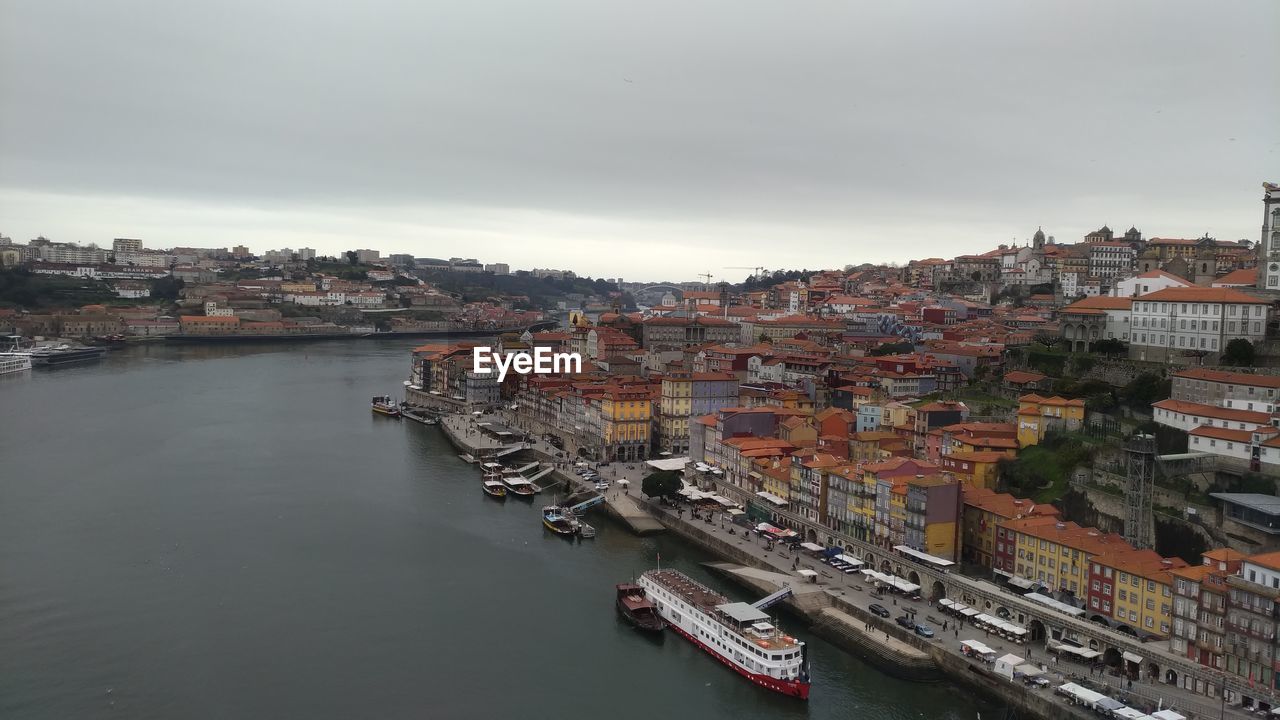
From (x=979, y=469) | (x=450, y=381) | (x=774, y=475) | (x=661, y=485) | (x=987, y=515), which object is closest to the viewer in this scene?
(x=987, y=515)

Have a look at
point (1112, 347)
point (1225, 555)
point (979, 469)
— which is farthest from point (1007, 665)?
point (1112, 347)

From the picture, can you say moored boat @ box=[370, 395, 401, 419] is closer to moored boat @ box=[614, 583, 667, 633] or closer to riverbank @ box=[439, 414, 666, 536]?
riverbank @ box=[439, 414, 666, 536]

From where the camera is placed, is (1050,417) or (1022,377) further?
(1022,377)

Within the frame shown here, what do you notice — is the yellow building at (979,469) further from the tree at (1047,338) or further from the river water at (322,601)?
the tree at (1047,338)

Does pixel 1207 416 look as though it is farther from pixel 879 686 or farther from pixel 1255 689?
pixel 879 686

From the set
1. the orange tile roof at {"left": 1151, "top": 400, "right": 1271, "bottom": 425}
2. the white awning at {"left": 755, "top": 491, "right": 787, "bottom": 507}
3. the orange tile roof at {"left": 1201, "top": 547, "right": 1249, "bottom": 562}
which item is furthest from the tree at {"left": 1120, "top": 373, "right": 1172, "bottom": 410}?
the white awning at {"left": 755, "top": 491, "right": 787, "bottom": 507}

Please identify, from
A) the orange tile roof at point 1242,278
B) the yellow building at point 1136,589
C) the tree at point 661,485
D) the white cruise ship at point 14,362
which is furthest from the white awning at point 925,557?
the white cruise ship at point 14,362

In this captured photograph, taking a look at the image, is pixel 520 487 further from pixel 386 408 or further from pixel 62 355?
pixel 62 355
